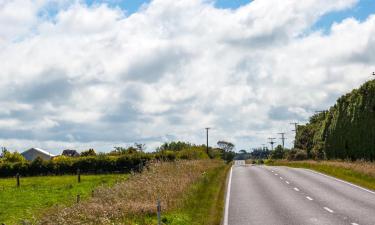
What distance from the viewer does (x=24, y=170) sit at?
7156 centimetres

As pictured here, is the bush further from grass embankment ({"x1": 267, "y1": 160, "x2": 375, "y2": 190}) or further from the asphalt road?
the asphalt road

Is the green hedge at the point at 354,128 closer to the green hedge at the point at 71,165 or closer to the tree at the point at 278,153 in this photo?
the green hedge at the point at 71,165

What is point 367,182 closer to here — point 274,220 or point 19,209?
point 274,220

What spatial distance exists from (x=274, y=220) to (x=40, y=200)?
19947mm

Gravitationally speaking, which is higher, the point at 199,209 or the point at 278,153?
the point at 278,153

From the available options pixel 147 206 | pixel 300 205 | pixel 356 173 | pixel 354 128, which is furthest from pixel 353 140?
pixel 147 206

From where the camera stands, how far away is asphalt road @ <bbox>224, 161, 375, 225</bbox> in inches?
702

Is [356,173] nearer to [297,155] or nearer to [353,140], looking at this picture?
[353,140]

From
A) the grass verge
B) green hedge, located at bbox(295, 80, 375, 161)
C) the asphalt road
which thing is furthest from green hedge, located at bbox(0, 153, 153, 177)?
the grass verge

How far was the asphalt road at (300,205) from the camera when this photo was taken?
17.8m

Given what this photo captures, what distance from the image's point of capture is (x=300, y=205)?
862 inches

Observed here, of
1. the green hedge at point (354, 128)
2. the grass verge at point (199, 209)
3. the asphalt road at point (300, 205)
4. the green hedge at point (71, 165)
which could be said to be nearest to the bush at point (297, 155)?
the green hedge at point (354, 128)

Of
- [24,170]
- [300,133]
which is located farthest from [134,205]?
[300,133]

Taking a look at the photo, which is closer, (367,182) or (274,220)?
(274,220)
